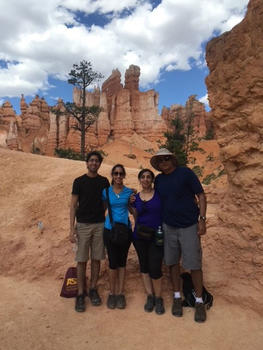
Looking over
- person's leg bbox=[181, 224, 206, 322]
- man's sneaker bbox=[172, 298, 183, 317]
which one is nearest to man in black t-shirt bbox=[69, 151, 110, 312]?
man's sneaker bbox=[172, 298, 183, 317]

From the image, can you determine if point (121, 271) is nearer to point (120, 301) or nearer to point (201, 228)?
point (120, 301)

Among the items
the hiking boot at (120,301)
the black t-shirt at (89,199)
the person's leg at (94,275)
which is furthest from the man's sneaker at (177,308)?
the black t-shirt at (89,199)

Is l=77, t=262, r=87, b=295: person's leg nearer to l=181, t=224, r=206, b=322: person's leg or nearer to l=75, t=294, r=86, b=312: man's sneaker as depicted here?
l=75, t=294, r=86, b=312: man's sneaker

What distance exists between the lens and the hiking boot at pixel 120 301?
3.38 meters

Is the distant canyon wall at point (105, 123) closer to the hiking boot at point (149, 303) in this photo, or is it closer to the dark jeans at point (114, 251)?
the dark jeans at point (114, 251)

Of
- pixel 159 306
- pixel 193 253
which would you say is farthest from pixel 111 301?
pixel 193 253

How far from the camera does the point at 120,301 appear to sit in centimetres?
343

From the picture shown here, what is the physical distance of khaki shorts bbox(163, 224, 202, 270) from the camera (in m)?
3.14

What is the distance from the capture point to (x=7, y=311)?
3344 millimetres

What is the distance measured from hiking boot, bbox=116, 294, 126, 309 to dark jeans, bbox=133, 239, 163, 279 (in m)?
0.49

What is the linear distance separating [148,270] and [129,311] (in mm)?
589

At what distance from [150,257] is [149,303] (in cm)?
64

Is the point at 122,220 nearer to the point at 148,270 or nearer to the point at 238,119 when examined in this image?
the point at 148,270

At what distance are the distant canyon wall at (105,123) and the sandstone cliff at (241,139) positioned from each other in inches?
1435
